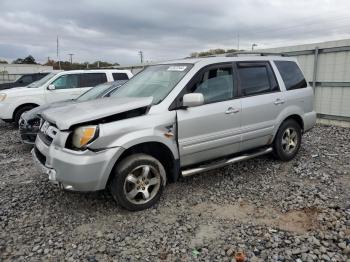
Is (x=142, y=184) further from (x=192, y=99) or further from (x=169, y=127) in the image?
(x=192, y=99)

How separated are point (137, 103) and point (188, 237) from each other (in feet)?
5.34

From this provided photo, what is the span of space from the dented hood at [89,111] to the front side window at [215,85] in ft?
2.55

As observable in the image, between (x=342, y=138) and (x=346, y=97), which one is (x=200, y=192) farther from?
(x=346, y=97)

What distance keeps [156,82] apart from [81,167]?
68.6 inches

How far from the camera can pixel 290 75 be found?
18.2 ft

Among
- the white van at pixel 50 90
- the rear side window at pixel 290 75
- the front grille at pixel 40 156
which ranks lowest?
the front grille at pixel 40 156

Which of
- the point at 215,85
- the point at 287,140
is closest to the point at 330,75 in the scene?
Result: the point at 287,140

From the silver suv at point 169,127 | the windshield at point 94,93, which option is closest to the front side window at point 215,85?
the silver suv at point 169,127

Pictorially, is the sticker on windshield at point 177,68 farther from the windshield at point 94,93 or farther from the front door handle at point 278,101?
the windshield at point 94,93

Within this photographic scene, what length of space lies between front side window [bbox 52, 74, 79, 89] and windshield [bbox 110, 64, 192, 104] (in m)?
5.61

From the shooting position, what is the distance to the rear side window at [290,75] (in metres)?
5.41

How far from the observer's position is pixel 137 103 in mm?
3760

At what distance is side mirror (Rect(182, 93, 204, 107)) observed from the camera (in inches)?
151

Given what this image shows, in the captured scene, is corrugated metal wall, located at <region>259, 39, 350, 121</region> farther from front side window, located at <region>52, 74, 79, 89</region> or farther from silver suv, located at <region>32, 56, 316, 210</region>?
front side window, located at <region>52, 74, 79, 89</region>
